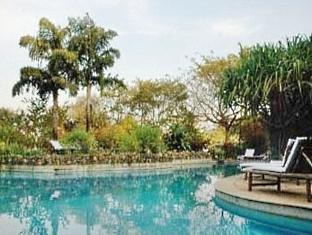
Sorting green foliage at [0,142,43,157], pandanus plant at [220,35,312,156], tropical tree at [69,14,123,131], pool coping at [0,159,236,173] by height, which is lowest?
pool coping at [0,159,236,173]

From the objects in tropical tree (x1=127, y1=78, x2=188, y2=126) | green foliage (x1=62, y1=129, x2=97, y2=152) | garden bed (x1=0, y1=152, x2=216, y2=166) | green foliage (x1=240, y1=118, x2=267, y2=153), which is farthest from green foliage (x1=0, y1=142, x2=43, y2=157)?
green foliage (x1=240, y1=118, x2=267, y2=153)

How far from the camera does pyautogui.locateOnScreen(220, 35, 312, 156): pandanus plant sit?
12.3 m

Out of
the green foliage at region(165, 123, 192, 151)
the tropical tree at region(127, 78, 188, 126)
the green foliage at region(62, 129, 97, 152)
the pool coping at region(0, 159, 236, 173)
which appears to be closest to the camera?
the pool coping at region(0, 159, 236, 173)

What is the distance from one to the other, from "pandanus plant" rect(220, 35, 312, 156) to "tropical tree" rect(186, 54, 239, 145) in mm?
14121

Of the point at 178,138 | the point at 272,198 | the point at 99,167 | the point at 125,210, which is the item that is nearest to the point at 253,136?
the point at 178,138

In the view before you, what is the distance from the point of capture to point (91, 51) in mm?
24516

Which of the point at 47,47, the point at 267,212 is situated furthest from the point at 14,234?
the point at 47,47

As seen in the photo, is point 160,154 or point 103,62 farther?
point 103,62

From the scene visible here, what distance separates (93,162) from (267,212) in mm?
11792

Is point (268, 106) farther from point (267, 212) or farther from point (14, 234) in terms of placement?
point (14, 234)

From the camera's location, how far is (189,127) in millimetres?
26312

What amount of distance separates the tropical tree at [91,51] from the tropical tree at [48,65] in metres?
0.61

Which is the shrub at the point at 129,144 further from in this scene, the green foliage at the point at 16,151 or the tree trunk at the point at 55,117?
the tree trunk at the point at 55,117

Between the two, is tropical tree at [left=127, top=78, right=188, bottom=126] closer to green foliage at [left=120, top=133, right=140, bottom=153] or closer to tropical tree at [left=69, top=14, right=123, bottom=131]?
tropical tree at [left=69, top=14, right=123, bottom=131]
